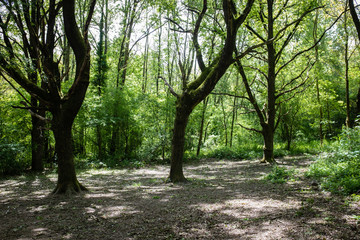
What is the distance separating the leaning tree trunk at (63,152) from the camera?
5844 mm

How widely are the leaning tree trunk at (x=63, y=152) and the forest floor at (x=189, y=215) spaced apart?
→ 0.37 metres

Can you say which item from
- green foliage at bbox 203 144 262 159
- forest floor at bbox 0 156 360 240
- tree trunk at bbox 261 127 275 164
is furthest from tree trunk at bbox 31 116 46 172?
tree trunk at bbox 261 127 275 164

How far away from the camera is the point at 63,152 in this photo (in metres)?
5.88

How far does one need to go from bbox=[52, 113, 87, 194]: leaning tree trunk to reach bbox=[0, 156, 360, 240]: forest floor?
37 cm

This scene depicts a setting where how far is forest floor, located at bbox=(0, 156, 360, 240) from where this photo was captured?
3.24 m

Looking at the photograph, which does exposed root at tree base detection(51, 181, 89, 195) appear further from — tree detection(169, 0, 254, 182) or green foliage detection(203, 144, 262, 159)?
green foliage detection(203, 144, 262, 159)

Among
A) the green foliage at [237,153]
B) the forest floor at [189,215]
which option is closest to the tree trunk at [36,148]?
the forest floor at [189,215]

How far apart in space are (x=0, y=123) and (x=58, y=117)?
6923mm

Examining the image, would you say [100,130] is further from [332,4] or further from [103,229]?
[332,4]

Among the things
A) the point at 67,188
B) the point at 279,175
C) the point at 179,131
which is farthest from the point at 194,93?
the point at 67,188

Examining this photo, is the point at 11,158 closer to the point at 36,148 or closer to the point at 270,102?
the point at 36,148

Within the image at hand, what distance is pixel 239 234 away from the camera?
3.20m

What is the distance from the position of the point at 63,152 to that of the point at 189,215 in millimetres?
3557

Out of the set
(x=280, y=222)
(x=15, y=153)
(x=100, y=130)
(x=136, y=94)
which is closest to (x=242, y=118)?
(x=136, y=94)
